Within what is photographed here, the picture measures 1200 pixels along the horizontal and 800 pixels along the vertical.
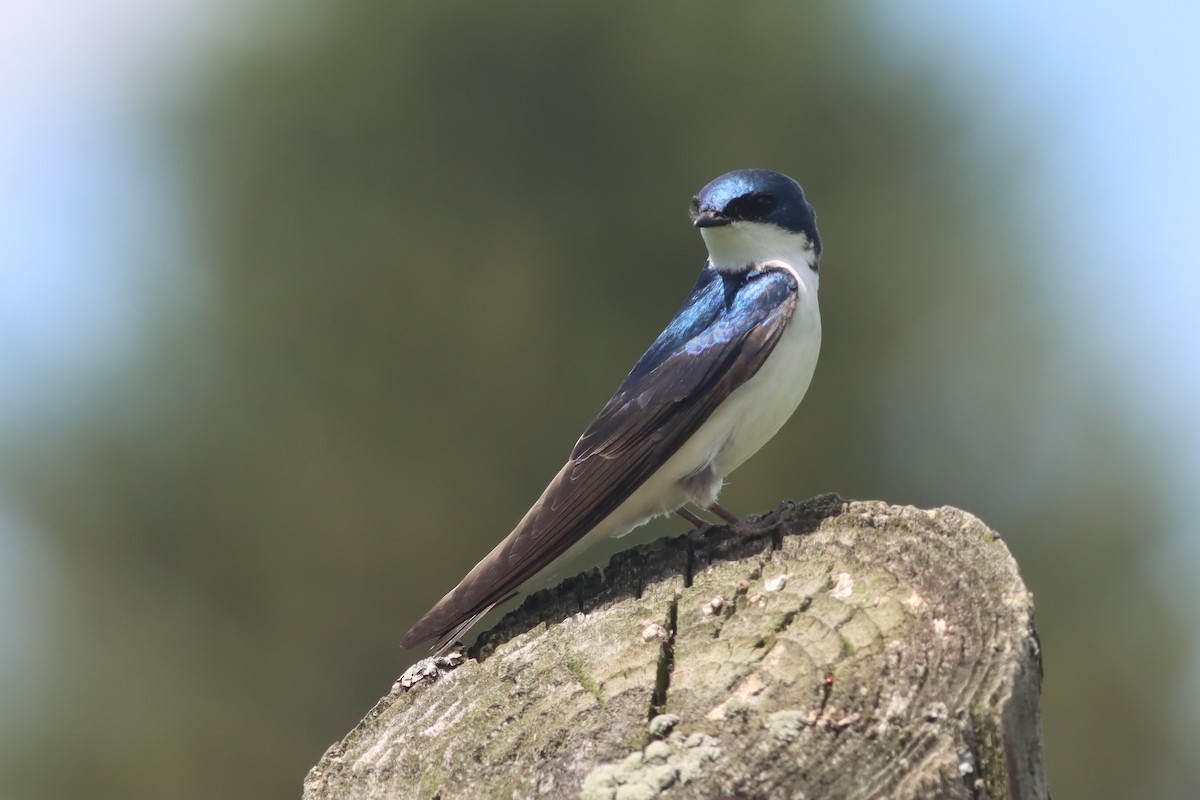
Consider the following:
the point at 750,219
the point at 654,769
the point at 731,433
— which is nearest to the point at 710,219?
the point at 750,219

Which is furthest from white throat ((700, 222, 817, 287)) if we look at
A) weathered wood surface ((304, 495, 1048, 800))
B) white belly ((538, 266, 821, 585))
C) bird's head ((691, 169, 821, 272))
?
weathered wood surface ((304, 495, 1048, 800))

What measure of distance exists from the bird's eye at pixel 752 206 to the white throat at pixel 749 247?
0.02 metres

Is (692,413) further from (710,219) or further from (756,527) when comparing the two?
(756,527)

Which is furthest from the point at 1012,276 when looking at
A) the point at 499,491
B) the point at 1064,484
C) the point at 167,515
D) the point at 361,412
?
the point at 167,515

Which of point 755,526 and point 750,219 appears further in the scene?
point 750,219

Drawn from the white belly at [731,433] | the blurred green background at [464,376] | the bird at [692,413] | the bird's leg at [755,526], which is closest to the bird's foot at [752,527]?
the bird's leg at [755,526]

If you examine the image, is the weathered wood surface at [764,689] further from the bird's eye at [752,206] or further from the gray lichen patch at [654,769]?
the bird's eye at [752,206]

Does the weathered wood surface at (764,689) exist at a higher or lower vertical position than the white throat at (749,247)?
lower

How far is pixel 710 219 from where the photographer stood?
3.58m

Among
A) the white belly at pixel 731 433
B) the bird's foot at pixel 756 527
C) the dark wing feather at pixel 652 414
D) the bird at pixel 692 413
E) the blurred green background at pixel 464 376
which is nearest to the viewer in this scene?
the bird's foot at pixel 756 527

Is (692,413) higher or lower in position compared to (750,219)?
lower

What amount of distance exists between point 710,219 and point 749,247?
0.16 meters

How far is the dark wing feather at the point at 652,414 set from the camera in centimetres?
289

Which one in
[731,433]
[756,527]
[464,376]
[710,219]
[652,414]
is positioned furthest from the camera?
[464,376]
